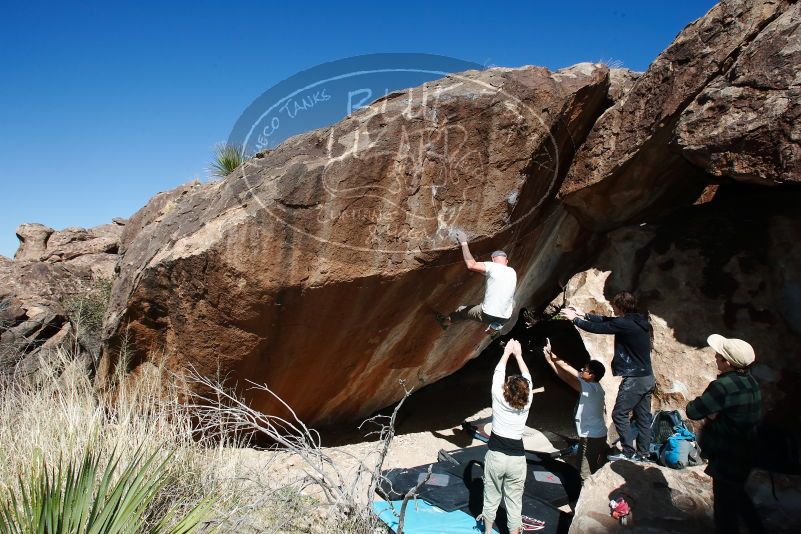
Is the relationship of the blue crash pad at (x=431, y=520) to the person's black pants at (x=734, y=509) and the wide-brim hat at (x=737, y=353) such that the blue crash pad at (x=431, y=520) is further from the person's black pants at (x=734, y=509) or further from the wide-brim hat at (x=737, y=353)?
the wide-brim hat at (x=737, y=353)

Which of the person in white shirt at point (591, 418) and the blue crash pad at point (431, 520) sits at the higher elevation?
the person in white shirt at point (591, 418)

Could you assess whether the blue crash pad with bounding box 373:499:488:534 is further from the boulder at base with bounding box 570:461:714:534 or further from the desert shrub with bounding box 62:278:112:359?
the desert shrub with bounding box 62:278:112:359

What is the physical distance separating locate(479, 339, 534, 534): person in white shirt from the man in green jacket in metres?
1.04

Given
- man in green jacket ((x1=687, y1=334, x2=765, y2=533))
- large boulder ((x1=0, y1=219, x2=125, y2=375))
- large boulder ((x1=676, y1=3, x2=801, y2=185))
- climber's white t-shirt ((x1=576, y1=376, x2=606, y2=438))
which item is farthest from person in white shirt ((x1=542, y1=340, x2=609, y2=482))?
large boulder ((x1=0, y1=219, x2=125, y2=375))

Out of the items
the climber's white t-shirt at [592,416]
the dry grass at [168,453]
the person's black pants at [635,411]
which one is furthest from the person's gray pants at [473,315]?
the dry grass at [168,453]

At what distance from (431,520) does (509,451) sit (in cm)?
112

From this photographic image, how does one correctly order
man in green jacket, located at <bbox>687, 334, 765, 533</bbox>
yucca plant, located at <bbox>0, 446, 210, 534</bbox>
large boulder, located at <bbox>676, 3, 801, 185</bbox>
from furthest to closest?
large boulder, located at <bbox>676, 3, 801, 185</bbox> → man in green jacket, located at <bbox>687, 334, 765, 533</bbox> → yucca plant, located at <bbox>0, 446, 210, 534</bbox>

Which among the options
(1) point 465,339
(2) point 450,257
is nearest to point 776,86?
(2) point 450,257

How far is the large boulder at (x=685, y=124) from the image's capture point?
441cm

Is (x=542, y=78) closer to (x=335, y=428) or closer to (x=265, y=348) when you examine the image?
(x=265, y=348)

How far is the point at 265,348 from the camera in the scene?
16.4 ft

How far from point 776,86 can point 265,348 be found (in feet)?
15.2

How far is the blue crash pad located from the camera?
4320 mm

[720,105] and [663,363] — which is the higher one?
[720,105]
